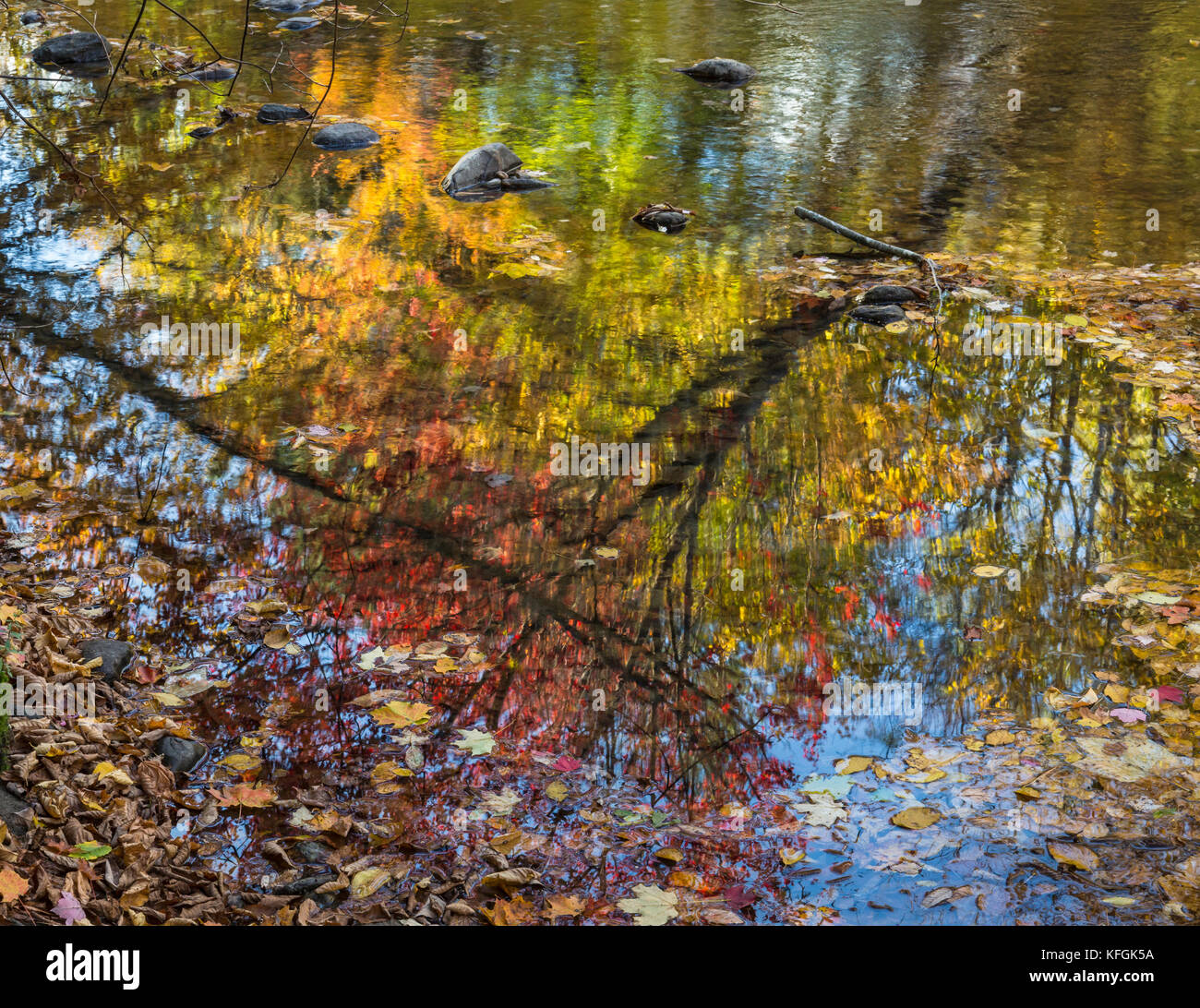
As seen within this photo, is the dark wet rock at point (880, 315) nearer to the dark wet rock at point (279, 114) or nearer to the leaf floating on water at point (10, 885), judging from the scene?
the leaf floating on water at point (10, 885)

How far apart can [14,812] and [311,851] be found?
1.03 meters

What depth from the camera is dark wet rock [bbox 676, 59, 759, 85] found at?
49.0 ft

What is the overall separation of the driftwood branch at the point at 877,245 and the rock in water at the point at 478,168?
11.0ft

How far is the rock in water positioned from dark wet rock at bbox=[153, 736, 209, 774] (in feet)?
26.0

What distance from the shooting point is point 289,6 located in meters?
18.2

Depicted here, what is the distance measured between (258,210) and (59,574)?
6044mm

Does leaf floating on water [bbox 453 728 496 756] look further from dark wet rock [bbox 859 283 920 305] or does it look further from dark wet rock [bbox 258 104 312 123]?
dark wet rock [bbox 258 104 312 123]

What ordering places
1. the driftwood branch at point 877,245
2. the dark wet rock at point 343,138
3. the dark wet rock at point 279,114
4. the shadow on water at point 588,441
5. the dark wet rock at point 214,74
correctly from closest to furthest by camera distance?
1. the shadow on water at point 588,441
2. the driftwood branch at point 877,245
3. the dark wet rock at point 343,138
4. the dark wet rock at point 279,114
5. the dark wet rock at point 214,74

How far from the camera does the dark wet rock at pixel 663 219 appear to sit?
10.2 meters

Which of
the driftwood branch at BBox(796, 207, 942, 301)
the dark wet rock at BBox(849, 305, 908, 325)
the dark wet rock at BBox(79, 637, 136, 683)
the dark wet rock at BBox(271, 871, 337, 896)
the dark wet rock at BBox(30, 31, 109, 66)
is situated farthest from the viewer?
the dark wet rock at BBox(30, 31, 109, 66)

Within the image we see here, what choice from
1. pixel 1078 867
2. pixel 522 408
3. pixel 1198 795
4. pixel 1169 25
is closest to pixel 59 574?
pixel 522 408

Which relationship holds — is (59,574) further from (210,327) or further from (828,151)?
(828,151)

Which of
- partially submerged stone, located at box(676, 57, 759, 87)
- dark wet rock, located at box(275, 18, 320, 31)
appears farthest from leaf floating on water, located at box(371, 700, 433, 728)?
dark wet rock, located at box(275, 18, 320, 31)

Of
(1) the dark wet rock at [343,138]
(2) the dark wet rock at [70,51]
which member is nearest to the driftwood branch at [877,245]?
(1) the dark wet rock at [343,138]
